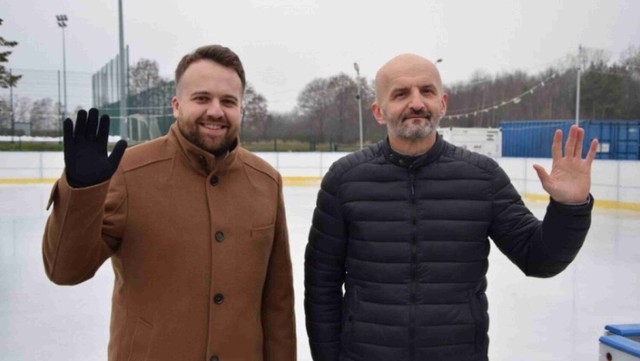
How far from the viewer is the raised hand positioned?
1.74 m

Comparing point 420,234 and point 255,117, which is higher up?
point 255,117

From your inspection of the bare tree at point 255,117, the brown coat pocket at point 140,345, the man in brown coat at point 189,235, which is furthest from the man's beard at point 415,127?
the bare tree at point 255,117

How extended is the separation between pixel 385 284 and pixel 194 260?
61cm

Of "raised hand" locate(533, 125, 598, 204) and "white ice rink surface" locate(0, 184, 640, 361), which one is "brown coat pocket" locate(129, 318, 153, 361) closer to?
"raised hand" locate(533, 125, 598, 204)

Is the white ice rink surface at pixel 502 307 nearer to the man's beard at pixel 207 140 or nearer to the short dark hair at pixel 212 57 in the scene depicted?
the man's beard at pixel 207 140

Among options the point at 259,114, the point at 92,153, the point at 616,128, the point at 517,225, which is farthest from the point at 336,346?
the point at 259,114

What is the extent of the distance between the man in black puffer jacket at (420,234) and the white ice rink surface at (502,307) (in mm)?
1902

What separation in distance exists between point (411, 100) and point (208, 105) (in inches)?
24.9

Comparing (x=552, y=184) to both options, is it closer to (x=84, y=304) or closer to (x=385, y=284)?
(x=385, y=284)

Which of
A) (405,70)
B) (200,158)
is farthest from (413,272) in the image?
(200,158)

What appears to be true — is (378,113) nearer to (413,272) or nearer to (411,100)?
(411,100)

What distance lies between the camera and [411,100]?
1866mm

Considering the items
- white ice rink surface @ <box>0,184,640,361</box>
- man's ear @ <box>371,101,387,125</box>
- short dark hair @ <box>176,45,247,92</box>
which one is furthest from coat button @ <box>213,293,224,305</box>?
white ice rink surface @ <box>0,184,640,361</box>

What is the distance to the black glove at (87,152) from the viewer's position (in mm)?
1430
